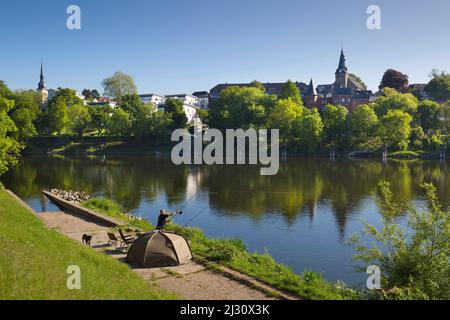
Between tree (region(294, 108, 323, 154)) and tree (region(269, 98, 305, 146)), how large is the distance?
1.52 m

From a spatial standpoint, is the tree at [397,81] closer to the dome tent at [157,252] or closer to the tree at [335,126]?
the tree at [335,126]

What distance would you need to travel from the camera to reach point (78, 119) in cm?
10588

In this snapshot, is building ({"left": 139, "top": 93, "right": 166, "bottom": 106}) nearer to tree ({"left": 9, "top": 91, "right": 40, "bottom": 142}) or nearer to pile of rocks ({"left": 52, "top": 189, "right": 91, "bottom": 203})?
tree ({"left": 9, "top": 91, "right": 40, "bottom": 142})

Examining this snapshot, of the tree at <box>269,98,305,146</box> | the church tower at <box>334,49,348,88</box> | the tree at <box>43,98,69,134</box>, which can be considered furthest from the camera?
the church tower at <box>334,49,348,88</box>

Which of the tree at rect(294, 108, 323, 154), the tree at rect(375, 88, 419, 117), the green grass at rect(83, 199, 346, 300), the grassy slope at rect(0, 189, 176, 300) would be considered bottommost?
the green grass at rect(83, 199, 346, 300)

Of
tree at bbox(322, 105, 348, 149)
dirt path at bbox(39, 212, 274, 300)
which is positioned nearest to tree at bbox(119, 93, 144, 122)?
tree at bbox(322, 105, 348, 149)

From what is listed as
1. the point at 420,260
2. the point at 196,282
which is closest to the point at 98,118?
the point at 196,282

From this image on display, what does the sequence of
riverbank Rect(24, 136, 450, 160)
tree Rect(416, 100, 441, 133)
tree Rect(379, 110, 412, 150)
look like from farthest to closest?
riverbank Rect(24, 136, 450, 160) → tree Rect(416, 100, 441, 133) → tree Rect(379, 110, 412, 150)

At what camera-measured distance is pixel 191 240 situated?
21828mm

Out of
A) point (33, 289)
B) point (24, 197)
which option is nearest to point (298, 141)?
point (24, 197)

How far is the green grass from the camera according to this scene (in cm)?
1492

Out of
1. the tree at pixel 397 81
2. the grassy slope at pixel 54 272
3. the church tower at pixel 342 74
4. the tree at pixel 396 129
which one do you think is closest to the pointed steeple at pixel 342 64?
the church tower at pixel 342 74

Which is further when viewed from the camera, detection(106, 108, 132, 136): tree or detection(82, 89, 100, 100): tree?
detection(82, 89, 100, 100): tree
